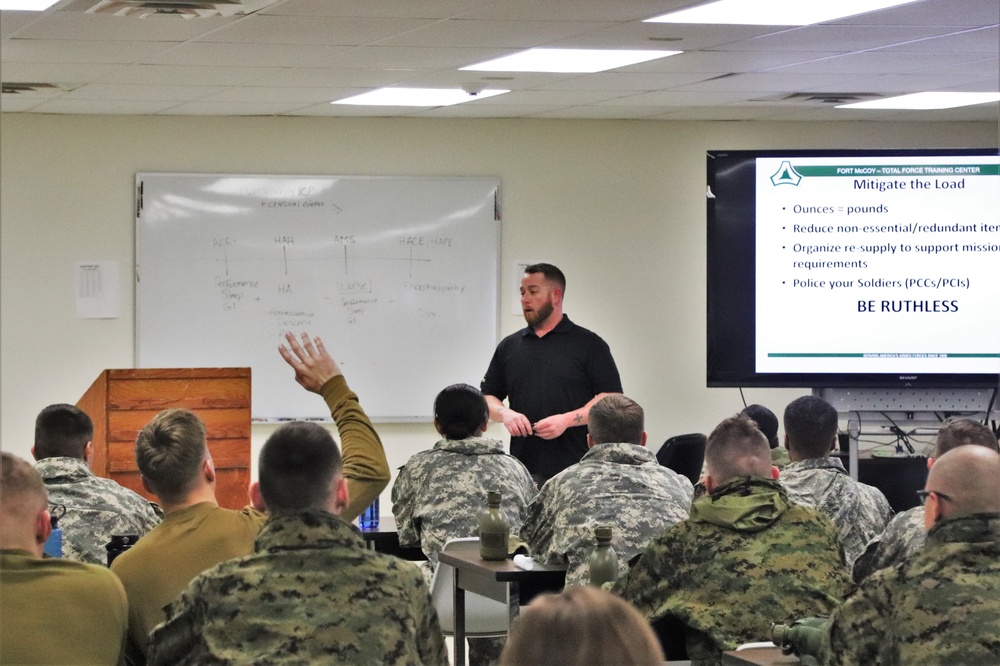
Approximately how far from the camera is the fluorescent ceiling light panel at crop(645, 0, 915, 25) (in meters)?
4.97

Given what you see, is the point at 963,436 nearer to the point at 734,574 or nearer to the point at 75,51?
the point at 734,574

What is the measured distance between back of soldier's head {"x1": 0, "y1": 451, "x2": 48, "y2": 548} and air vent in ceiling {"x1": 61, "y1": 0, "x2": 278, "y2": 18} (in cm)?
266

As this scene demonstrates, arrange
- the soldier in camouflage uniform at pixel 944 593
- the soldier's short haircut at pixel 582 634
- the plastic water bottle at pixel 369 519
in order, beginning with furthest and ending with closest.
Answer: the plastic water bottle at pixel 369 519, the soldier in camouflage uniform at pixel 944 593, the soldier's short haircut at pixel 582 634

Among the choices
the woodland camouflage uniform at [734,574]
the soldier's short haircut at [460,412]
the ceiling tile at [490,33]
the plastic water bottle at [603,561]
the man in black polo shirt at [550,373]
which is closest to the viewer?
the woodland camouflage uniform at [734,574]

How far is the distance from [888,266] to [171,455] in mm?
4111

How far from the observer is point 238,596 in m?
2.32

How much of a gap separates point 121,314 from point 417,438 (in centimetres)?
197

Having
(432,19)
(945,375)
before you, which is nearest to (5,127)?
(432,19)

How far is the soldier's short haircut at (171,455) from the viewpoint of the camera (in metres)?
3.03

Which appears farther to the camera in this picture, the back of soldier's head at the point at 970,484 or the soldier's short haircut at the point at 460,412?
the soldier's short haircut at the point at 460,412

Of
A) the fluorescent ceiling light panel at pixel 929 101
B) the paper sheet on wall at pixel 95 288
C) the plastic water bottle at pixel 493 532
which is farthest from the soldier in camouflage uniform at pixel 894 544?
the paper sheet on wall at pixel 95 288

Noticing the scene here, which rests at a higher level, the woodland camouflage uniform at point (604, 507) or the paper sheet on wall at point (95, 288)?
the paper sheet on wall at point (95, 288)

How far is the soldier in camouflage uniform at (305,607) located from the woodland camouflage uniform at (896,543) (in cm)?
158

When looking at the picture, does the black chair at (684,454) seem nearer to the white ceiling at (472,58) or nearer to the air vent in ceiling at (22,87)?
the white ceiling at (472,58)
